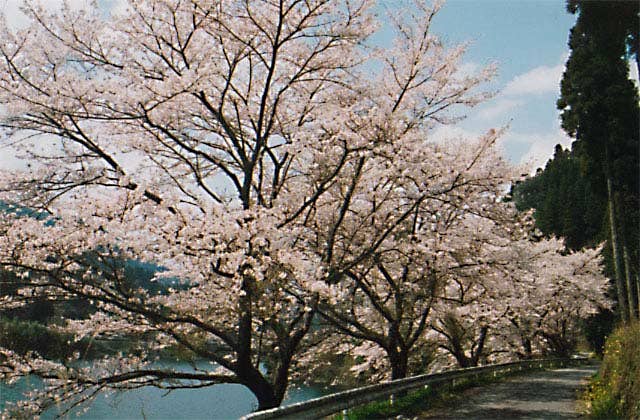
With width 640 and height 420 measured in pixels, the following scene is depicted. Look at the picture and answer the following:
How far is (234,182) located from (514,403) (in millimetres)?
8099

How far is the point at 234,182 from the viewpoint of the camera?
1130 cm

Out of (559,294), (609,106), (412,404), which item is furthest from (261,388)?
(559,294)

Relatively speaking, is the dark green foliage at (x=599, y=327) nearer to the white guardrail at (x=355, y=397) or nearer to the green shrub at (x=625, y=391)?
the white guardrail at (x=355, y=397)

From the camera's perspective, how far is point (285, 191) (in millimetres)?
12117

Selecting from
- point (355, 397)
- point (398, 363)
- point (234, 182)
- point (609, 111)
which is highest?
point (609, 111)

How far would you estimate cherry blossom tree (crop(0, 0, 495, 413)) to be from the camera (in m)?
8.81

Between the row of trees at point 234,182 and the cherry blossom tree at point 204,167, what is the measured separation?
0.12ft

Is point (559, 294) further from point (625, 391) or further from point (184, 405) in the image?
point (625, 391)

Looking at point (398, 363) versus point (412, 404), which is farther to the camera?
point (398, 363)

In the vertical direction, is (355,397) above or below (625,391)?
above

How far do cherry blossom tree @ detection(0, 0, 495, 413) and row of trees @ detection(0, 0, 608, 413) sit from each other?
4 cm

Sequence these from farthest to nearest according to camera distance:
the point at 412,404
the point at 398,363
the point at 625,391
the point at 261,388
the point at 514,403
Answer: the point at 398,363 < the point at 514,403 < the point at 412,404 < the point at 261,388 < the point at 625,391

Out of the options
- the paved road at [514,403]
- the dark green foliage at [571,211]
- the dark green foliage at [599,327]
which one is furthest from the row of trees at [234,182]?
the dark green foliage at [571,211]

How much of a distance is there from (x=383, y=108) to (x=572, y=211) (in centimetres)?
4928
